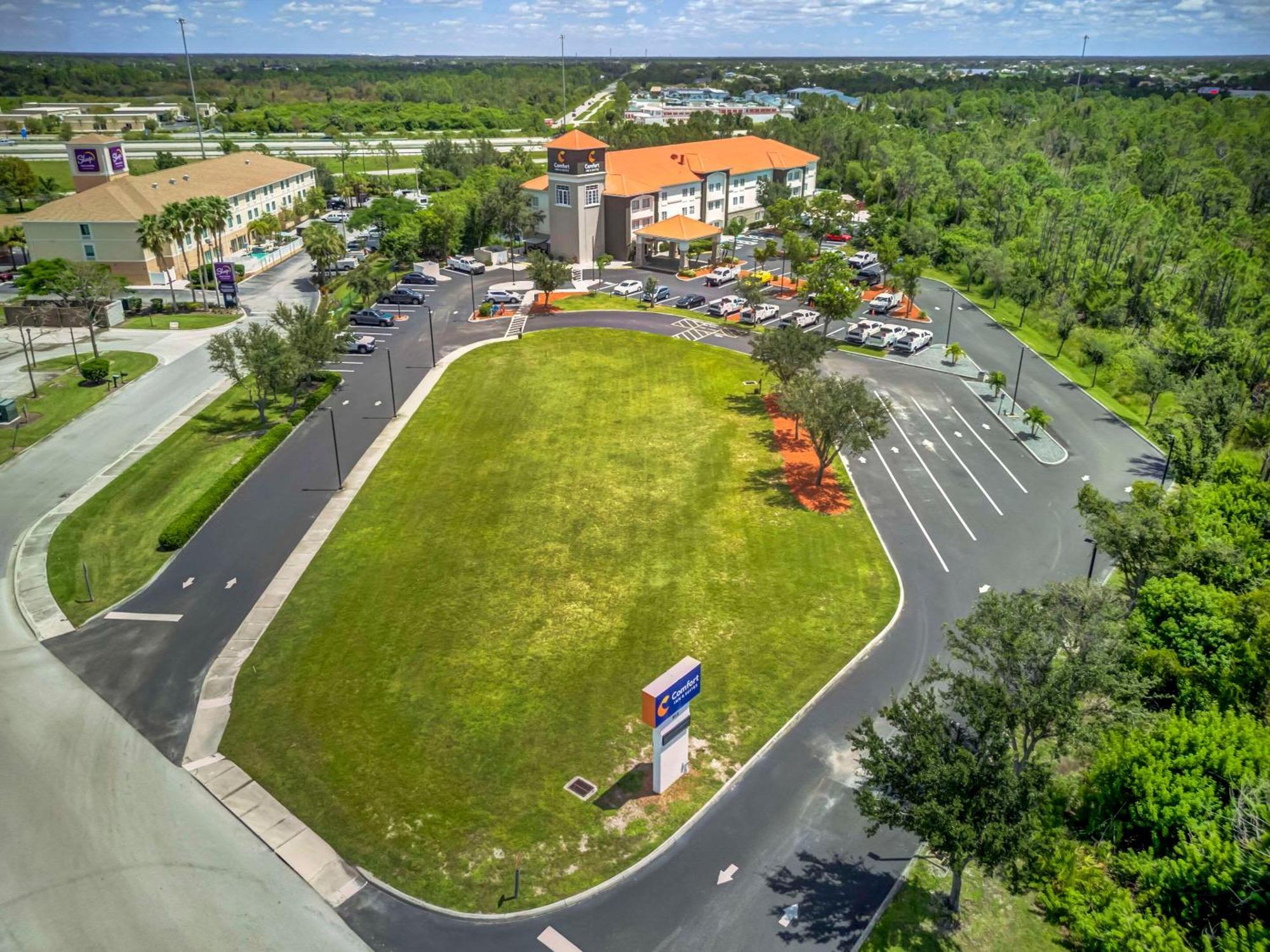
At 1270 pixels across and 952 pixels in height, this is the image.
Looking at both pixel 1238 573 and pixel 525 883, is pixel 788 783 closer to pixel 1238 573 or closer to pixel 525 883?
pixel 525 883

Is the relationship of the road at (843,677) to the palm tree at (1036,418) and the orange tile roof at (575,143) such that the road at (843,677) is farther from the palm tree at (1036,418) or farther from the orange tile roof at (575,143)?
the orange tile roof at (575,143)

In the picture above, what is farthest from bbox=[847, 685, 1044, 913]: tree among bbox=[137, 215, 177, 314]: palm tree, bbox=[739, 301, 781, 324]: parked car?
bbox=[137, 215, 177, 314]: palm tree

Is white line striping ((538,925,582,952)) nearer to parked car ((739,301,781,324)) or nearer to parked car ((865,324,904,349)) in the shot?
parked car ((865,324,904,349))

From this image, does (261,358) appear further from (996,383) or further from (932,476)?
(996,383)

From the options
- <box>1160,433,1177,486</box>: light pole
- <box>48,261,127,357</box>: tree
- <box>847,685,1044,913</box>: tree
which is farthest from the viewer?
<box>48,261,127,357</box>: tree

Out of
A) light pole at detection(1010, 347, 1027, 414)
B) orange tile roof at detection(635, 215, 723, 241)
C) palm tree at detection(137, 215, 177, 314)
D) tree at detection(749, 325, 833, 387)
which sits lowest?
light pole at detection(1010, 347, 1027, 414)

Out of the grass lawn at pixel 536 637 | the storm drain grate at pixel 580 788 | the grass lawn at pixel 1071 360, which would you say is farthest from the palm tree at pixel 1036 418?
the storm drain grate at pixel 580 788

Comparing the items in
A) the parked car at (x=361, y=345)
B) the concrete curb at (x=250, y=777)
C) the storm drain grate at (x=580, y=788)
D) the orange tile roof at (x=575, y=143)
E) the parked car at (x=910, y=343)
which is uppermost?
the orange tile roof at (x=575, y=143)
